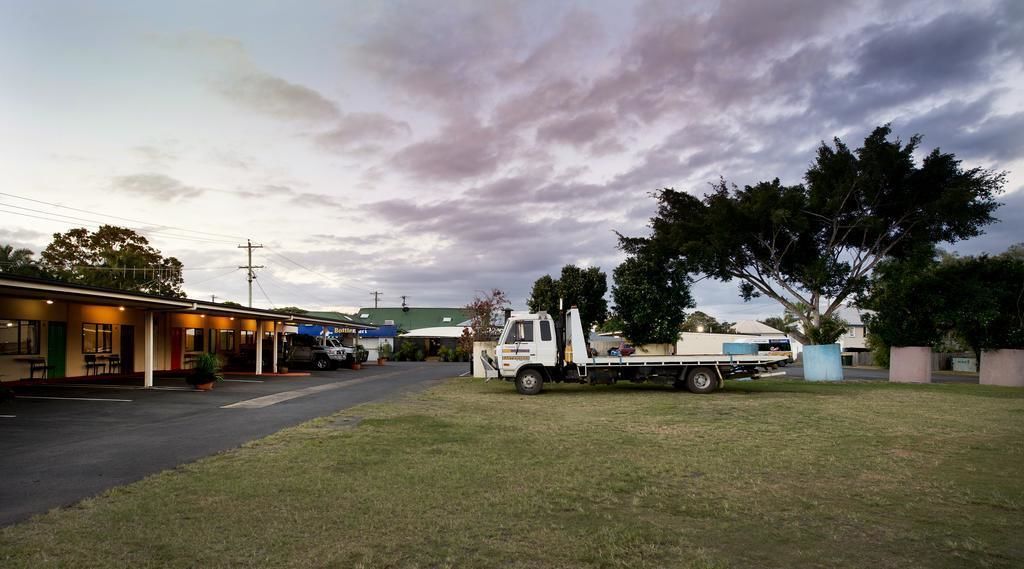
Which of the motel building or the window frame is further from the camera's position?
the window frame

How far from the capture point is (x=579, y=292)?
33344mm

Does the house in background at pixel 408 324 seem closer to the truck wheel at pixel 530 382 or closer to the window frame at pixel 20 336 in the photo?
the window frame at pixel 20 336

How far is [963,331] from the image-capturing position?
2377 centimetres

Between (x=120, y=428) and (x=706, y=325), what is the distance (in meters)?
63.2

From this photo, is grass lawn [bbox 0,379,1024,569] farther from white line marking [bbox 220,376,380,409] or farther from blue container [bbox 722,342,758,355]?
blue container [bbox 722,342,758,355]

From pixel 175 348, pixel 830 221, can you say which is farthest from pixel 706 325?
pixel 175 348

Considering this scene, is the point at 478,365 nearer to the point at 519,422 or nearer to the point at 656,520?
the point at 519,422

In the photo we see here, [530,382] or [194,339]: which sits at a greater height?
[194,339]

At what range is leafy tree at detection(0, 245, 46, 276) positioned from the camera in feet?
131

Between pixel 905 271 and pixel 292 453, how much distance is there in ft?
79.6

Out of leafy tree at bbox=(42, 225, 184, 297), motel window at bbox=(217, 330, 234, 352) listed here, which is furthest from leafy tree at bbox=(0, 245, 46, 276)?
motel window at bbox=(217, 330, 234, 352)

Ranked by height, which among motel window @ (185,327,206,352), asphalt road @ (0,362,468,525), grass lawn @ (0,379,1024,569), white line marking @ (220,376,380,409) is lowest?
white line marking @ (220,376,380,409)

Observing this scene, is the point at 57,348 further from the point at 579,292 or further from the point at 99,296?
the point at 579,292

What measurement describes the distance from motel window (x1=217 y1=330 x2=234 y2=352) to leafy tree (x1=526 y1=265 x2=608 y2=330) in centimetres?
1696
